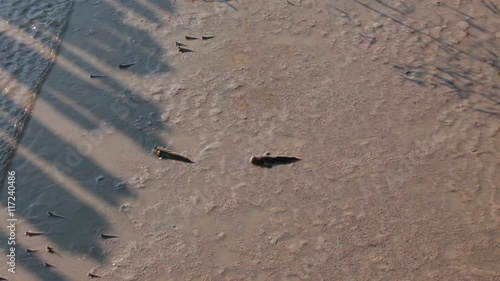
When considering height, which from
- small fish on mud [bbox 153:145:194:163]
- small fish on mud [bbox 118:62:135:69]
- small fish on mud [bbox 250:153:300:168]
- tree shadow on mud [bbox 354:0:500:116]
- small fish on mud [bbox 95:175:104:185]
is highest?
tree shadow on mud [bbox 354:0:500:116]

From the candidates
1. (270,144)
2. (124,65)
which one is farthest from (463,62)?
(124,65)

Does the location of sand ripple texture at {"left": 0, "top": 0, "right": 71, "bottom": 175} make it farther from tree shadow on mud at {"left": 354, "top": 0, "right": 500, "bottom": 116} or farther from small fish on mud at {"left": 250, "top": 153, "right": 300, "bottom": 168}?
tree shadow on mud at {"left": 354, "top": 0, "right": 500, "bottom": 116}

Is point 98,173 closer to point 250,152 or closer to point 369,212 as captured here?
point 250,152

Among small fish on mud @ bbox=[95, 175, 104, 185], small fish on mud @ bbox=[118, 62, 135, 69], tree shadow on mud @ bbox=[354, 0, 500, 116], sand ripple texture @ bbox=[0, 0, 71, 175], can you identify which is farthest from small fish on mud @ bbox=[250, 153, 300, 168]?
sand ripple texture @ bbox=[0, 0, 71, 175]

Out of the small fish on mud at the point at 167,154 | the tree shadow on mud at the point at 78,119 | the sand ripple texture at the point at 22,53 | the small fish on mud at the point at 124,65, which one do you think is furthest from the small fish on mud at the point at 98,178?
the small fish on mud at the point at 124,65

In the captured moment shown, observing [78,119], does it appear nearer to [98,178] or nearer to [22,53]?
[98,178]

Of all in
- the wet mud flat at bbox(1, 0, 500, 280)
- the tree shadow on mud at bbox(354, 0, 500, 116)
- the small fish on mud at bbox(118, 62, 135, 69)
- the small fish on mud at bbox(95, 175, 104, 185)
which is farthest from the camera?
the small fish on mud at bbox(118, 62, 135, 69)
